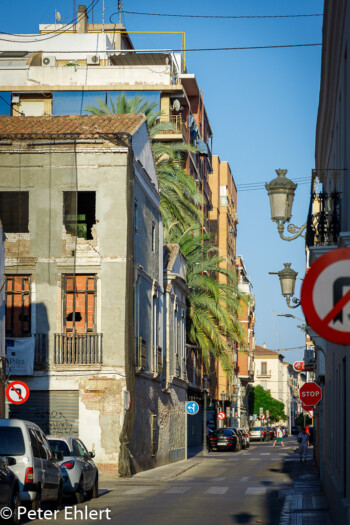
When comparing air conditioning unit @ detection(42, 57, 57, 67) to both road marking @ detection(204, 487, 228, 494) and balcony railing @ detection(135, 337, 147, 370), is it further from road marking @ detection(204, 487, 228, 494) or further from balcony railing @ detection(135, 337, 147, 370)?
road marking @ detection(204, 487, 228, 494)

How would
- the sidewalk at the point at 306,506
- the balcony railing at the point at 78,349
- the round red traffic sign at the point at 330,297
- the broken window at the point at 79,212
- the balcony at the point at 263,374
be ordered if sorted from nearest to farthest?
1. the round red traffic sign at the point at 330,297
2. the sidewalk at the point at 306,506
3. the balcony railing at the point at 78,349
4. the broken window at the point at 79,212
5. the balcony at the point at 263,374

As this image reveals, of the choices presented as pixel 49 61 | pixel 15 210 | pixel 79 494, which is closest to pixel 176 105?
pixel 49 61

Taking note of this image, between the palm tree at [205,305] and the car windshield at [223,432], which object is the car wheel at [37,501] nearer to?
the palm tree at [205,305]

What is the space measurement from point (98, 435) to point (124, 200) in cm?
806

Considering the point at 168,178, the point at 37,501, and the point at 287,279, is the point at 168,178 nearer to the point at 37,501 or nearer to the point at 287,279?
the point at 287,279

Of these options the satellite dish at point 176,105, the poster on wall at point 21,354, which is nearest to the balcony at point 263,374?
the satellite dish at point 176,105

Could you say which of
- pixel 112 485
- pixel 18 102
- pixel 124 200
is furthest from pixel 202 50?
pixel 18 102

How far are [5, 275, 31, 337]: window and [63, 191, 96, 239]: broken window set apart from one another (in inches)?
94.5

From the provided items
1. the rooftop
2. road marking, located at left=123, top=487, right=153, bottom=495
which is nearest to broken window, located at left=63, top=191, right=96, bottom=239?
the rooftop

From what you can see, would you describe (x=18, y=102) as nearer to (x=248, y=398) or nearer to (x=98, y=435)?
(x=98, y=435)

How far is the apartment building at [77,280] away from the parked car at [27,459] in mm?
13989

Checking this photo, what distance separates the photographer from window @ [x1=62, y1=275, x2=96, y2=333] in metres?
32.4

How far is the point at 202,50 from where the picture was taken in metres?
22.8

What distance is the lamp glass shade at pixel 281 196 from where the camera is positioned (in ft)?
50.3
